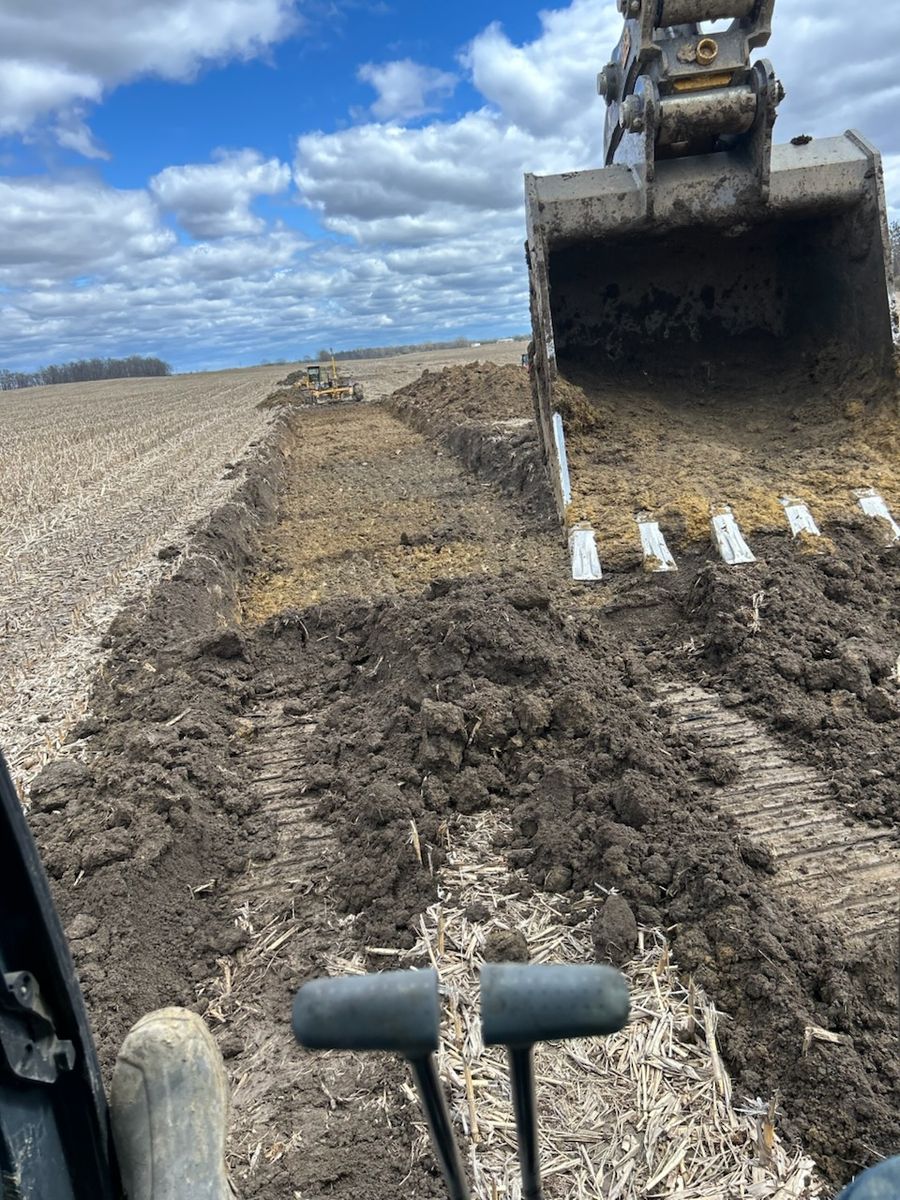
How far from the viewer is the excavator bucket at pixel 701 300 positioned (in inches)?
235

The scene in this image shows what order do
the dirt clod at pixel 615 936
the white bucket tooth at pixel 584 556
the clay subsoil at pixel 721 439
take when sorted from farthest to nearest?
the clay subsoil at pixel 721 439 < the white bucket tooth at pixel 584 556 < the dirt clod at pixel 615 936

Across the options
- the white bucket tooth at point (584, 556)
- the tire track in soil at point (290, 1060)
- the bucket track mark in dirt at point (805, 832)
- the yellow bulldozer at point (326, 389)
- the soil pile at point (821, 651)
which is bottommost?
the tire track in soil at point (290, 1060)

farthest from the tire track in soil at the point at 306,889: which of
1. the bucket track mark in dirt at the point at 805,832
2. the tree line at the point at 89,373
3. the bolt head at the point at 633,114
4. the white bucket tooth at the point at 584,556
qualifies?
the tree line at the point at 89,373

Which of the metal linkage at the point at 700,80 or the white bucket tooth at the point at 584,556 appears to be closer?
the white bucket tooth at the point at 584,556

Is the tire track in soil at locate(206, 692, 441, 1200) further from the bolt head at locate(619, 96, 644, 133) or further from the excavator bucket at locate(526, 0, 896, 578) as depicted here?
the bolt head at locate(619, 96, 644, 133)

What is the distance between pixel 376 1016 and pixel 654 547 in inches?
186

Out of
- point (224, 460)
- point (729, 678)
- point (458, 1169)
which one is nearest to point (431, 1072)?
point (458, 1169)

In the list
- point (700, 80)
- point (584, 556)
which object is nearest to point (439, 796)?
point (584, 556)

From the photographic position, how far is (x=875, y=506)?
5.48m

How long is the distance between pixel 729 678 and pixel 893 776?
40.3 inches

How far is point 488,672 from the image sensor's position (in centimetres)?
407

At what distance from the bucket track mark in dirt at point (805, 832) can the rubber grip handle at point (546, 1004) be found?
1.95 meters

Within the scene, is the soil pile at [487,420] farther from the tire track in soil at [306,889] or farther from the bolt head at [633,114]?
the bolt head at [633,114]

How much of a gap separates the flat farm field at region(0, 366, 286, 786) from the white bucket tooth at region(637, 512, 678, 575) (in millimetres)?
3575
